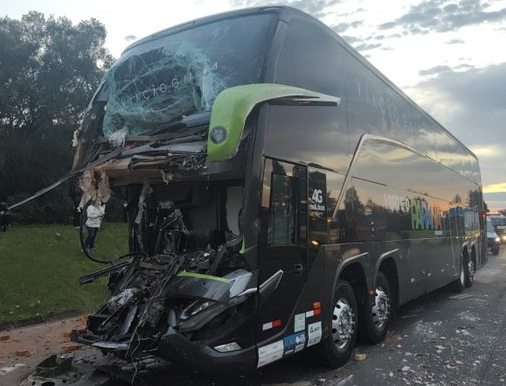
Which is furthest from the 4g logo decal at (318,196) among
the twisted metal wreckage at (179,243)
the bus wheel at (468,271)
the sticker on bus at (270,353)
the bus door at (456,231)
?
the bus wheel at (468,271)

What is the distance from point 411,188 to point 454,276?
159 inches

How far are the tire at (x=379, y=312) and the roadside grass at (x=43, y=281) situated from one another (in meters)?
5.31

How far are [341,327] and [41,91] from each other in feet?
83.8

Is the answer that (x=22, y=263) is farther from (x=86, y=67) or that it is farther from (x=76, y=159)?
(x=86, y=67)

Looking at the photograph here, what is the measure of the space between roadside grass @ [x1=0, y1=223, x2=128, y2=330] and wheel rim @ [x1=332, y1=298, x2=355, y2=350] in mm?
5239

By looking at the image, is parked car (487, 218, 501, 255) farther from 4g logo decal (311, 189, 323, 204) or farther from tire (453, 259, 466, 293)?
4g logo decal (311, 189, 323, 204)

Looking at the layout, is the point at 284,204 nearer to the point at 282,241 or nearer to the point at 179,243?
the point at 282,241

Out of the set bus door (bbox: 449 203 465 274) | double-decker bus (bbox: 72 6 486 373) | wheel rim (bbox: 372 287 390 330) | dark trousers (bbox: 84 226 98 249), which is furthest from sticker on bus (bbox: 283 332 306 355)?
bus door (bbox: 449 203 465 274)

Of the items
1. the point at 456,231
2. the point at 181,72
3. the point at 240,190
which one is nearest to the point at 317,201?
the point at 240,190

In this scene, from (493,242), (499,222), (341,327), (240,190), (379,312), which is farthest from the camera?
(499,222)

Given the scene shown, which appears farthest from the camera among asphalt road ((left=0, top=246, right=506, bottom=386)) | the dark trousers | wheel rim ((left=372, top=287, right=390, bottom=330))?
the dark trousers

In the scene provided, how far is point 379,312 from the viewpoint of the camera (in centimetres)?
766

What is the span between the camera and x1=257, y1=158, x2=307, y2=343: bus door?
5.00m

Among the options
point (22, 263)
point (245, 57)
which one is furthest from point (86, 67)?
point (245, 57)
